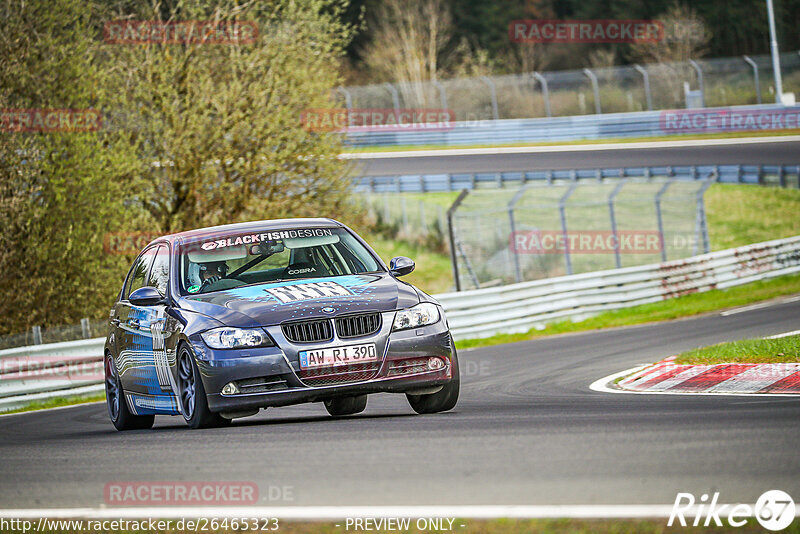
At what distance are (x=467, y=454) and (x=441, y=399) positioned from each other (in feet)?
7.95

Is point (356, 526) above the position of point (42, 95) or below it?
below

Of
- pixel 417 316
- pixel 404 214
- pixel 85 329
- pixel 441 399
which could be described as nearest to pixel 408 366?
pixel 417 316

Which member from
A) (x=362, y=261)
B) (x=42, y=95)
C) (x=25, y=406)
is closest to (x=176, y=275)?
(x=362, y=261)

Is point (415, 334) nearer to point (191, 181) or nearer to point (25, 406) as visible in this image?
point (25, 406)

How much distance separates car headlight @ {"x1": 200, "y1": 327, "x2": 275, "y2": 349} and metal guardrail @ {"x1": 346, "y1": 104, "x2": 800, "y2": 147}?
34.0 meters

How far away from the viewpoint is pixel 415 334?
8.46 metres

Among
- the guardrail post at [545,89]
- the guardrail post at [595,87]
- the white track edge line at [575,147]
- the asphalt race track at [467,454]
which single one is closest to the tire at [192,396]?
the asphalt race track at [467,454]

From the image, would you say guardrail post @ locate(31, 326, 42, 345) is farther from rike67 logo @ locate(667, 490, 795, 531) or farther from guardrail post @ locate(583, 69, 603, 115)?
guardrail post @ locate(583, 69, 603, 115)

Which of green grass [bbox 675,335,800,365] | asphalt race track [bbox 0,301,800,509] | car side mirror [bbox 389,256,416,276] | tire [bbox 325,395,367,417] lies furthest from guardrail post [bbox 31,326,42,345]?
green grass [bbox 675,335,800,365]

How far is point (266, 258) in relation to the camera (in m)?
9.59

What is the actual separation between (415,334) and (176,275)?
211 cm

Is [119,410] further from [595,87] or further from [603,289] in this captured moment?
[595,87]

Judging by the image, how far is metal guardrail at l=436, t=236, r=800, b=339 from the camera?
21172 mm

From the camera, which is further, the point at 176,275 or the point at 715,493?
the point at 176,275
